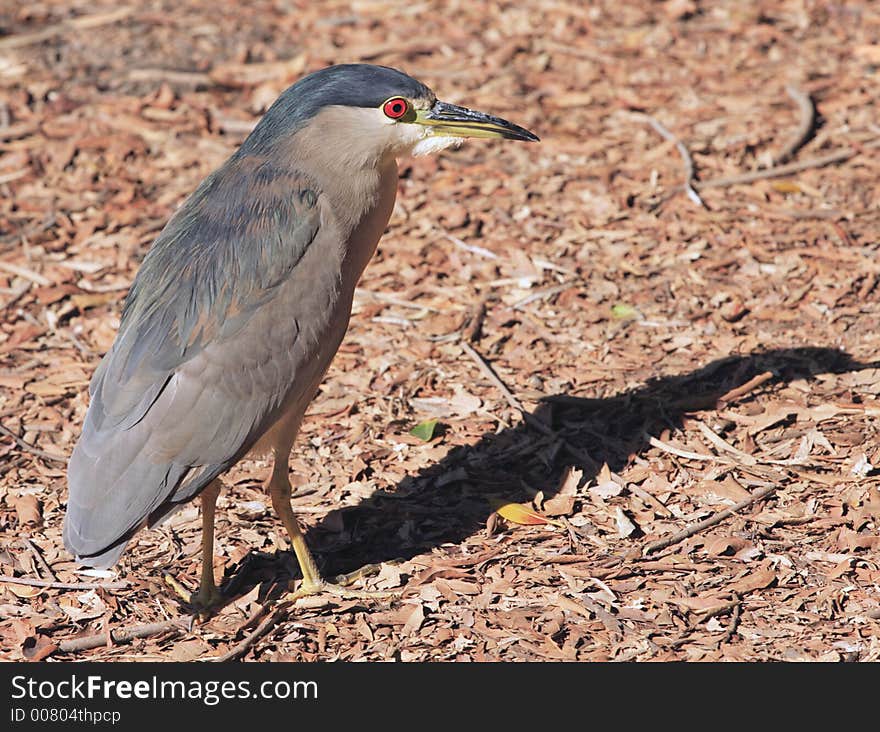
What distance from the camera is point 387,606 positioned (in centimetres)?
496

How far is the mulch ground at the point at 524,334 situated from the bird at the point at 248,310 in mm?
545

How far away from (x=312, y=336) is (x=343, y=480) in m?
1.12

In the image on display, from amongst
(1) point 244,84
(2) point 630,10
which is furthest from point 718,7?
(1) point 244,84

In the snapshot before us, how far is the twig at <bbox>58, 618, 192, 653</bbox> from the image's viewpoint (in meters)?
4.74

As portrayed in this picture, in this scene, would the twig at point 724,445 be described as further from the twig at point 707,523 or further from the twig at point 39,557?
the twig at point 39,557

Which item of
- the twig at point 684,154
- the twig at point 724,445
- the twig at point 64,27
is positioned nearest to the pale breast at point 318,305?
the twig at point 724,445

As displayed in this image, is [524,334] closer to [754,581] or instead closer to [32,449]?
[754,581]

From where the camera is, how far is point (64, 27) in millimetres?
9562

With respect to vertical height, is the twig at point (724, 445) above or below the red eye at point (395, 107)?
below

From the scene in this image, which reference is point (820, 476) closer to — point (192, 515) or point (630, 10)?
point (192, 515)

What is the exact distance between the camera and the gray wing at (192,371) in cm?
456

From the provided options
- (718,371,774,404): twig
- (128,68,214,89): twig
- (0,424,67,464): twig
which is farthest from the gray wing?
(128,68,214,89): twig

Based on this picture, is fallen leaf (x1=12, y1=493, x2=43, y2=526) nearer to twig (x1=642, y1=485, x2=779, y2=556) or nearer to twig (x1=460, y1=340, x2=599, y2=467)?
twig (x1=460, y1=340, x2=599, y2=467)

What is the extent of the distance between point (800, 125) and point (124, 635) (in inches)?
226
